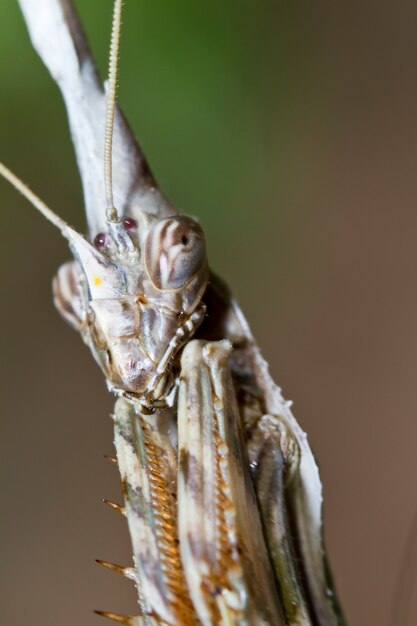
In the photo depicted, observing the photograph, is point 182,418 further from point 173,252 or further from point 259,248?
point 259,248

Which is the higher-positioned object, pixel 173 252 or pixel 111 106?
pixel 111 106

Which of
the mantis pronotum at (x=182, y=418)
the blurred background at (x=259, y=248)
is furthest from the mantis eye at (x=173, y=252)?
the blurred background at (x=259, y=248)

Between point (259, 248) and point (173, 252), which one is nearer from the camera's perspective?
point (173, 252)

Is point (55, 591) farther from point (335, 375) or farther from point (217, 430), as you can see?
point (217, 430)

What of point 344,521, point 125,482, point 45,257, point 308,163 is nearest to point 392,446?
point 344,521

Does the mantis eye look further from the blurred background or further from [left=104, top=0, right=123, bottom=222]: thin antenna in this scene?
the blurred background

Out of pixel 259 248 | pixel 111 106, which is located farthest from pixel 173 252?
pixel 259 248

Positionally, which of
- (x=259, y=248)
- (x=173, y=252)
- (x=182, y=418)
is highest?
(x=259, y=248)

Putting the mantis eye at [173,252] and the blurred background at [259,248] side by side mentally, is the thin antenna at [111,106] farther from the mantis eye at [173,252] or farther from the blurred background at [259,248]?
the blurred background at [259,248]
